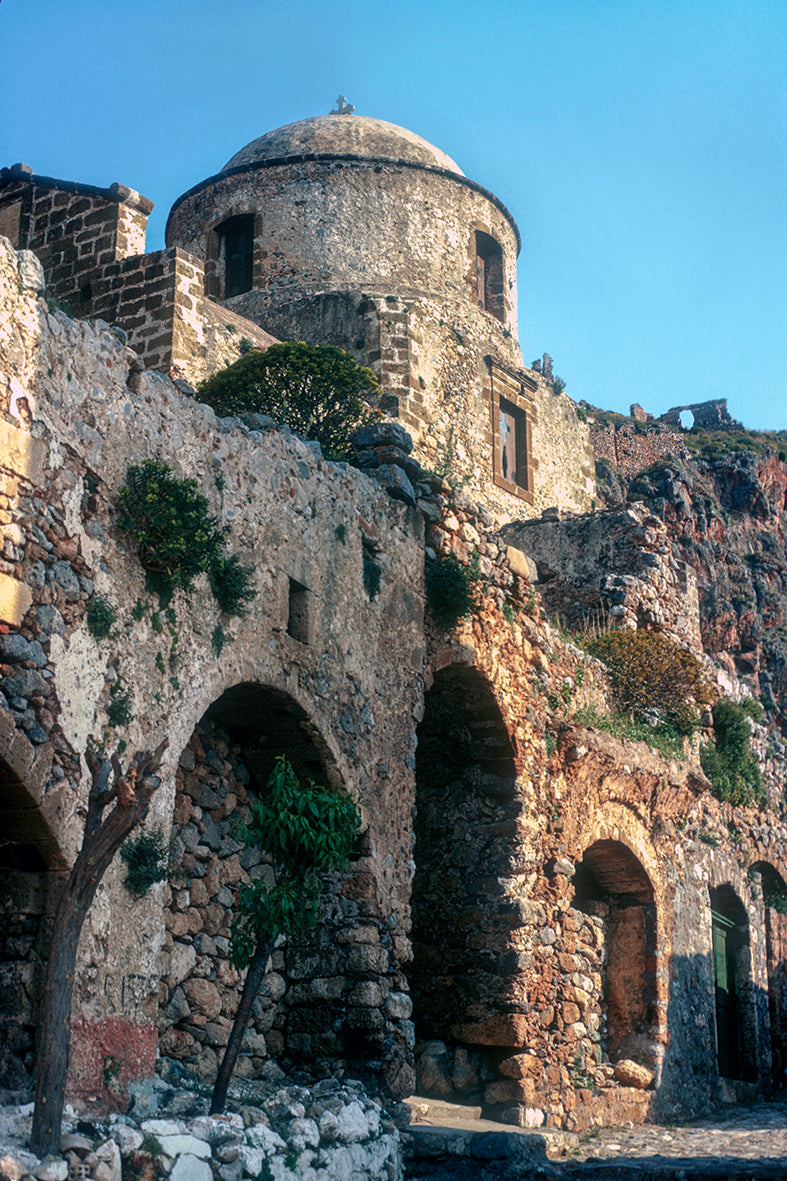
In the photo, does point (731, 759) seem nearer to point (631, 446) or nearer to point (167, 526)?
point (167, 526)

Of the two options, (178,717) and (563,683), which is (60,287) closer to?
(563,683)

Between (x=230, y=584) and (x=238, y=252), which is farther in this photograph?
(x=238, y=252)

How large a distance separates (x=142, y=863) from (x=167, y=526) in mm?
1738

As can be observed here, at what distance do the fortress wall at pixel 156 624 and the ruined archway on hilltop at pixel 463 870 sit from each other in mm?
1376

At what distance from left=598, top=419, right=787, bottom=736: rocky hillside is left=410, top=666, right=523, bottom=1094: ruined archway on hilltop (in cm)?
1662

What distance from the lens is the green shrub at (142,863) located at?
20.1 ft

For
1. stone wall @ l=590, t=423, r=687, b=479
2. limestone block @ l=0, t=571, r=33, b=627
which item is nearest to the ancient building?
limestone block @ l=0, t=571, r=33, b=627

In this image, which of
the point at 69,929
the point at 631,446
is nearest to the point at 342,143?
the point at 69,929

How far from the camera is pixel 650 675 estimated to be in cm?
1348

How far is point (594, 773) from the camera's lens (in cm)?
1171

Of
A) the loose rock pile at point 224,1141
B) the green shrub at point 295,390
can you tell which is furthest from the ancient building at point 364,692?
the green shrub at point 295,390

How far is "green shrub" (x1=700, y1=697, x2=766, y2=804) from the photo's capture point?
1462 cm

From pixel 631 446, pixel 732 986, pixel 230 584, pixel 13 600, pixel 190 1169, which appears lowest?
pixel 190 1169

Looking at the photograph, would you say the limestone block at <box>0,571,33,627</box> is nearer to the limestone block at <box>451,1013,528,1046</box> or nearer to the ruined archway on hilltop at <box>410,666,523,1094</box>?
the ruined archway on hilltop at <box>410,666,523,1094</box>
